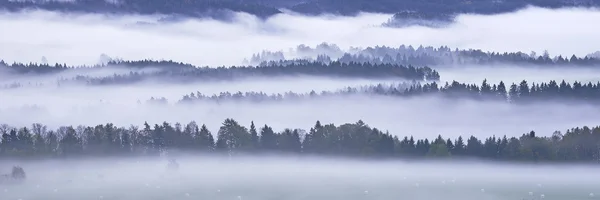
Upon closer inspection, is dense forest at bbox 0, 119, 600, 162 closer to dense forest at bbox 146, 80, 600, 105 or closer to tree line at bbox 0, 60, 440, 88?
dense forest at bbox 146, 80, 600, 105

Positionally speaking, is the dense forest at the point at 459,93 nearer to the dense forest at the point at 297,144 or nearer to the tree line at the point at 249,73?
the tree line at the point at 249,73

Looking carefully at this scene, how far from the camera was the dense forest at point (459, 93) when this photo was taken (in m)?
149

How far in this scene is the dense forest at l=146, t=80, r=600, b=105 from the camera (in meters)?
149

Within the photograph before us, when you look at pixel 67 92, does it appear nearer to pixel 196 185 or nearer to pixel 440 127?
pixel 440 127

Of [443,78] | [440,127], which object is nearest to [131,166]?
[440,127]

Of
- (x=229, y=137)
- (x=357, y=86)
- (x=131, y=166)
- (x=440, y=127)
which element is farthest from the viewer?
(x=357, y=86)

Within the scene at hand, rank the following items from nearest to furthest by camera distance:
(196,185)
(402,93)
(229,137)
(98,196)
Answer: (98,196) < (196,185) < (229,137) < (402,93)

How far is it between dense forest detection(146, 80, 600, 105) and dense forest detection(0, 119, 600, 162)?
152 feet

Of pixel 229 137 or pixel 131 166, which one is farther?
pixel 229 137

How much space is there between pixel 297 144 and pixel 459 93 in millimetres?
59891

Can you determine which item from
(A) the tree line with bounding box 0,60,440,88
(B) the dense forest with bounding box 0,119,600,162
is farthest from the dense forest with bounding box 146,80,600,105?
(B) the dense forest with bounding box 0,119,600,162

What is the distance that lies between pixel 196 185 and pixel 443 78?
347 ft

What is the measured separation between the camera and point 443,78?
188 m

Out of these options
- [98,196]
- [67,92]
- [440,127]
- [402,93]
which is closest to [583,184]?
[98,196]
